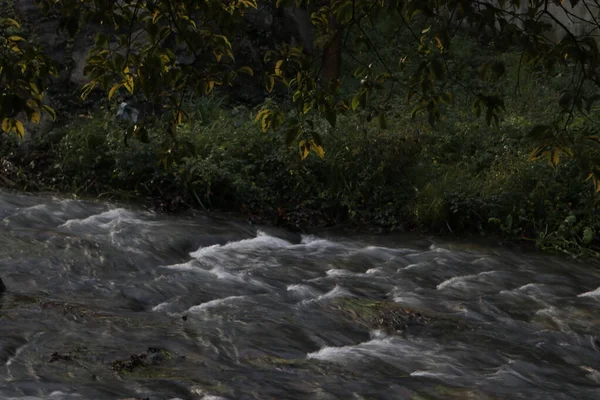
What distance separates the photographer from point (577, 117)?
42.7 feet

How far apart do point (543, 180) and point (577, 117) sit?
79.2 inches

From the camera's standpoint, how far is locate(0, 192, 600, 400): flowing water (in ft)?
20.0

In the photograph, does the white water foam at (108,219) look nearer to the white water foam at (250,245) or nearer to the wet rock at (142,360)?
the white water foam at (250,245)

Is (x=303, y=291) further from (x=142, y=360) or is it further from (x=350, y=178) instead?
(x=350, y=178)

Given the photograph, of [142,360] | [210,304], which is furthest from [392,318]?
[142,360]

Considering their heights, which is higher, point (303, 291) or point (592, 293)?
point (592, 293)

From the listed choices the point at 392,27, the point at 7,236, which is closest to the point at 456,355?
the point at 7,236

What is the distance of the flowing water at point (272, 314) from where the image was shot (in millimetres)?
6105

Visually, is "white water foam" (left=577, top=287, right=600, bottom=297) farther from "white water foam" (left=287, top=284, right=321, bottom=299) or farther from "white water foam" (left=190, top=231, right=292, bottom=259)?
"white water foam" (left=190, top=231, right=292, bottom=259)

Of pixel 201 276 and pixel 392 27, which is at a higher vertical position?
pixel 392 27

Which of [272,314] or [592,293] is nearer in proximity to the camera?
[272,314]

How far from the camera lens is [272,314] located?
7.65 metres

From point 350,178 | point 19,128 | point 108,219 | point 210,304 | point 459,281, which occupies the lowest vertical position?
point 108,219

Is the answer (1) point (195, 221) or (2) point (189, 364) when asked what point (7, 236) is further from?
(2) point (189, 364)
